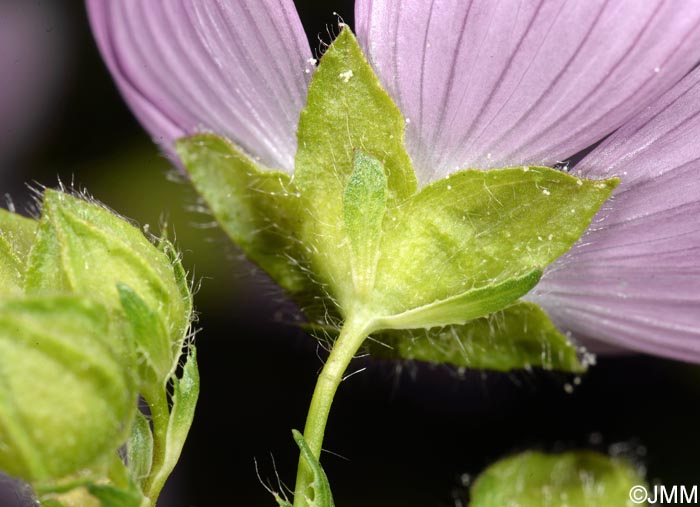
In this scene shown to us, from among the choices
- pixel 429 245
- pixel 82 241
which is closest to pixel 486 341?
pixel 429 245

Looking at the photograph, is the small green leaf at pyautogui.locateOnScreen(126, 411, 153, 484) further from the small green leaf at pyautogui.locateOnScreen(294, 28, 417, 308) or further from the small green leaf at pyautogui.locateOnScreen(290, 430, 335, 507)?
the small green leaf at pyautogui.locateOnScreen(294, 28, 417, 308)

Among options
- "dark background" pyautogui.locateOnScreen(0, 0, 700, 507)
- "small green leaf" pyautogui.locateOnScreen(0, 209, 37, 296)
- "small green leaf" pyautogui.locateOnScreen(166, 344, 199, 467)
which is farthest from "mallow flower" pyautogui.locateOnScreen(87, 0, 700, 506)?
"dark background" pyautogui.locateOnScreen(0, 0, 700, 507)

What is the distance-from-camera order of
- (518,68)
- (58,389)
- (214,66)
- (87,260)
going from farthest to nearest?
(214,66) < (518,68) < (87,260) < (58,389)

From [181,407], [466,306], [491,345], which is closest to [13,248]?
[181,407]

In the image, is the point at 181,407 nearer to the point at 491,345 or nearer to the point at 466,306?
the point at 466,306

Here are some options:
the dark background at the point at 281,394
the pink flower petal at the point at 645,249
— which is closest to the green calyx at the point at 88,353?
the pink flower petal at the point at 645,249
